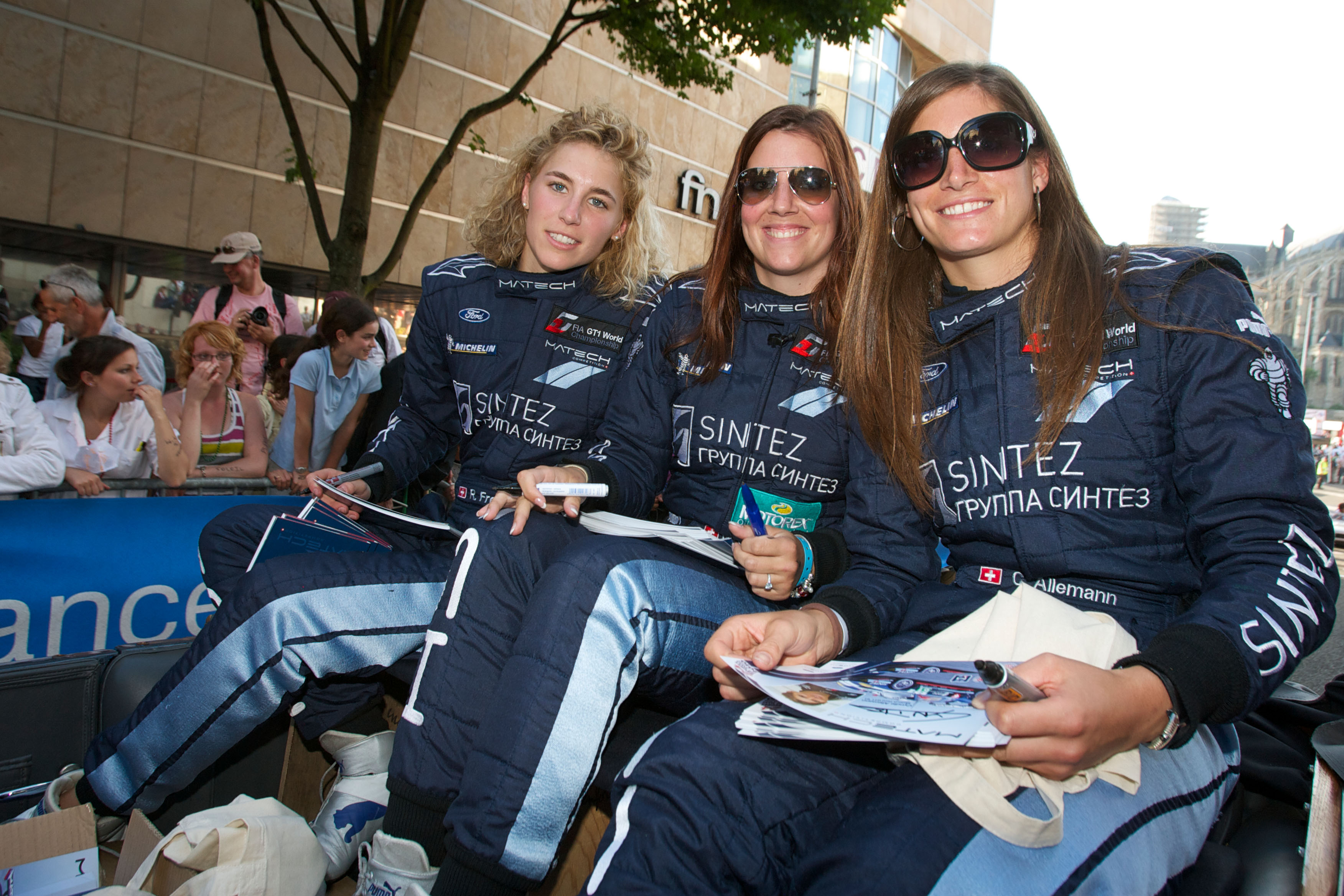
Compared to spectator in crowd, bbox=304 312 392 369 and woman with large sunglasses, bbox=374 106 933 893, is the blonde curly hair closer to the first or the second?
woman with large sunglasses, bbox=374 106 933 893

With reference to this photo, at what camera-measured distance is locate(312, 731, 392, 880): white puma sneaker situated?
7.13 feet

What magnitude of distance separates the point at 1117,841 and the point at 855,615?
628 millimetres

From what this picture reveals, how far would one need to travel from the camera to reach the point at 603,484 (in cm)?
242

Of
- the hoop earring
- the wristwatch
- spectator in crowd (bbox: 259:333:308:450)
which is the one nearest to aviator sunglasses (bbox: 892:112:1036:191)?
the hoop earring

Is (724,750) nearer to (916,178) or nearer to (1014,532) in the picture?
(1014,532)

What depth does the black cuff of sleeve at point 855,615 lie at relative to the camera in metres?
1.79

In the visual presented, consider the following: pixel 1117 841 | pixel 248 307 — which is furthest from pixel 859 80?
pixel 1117 841

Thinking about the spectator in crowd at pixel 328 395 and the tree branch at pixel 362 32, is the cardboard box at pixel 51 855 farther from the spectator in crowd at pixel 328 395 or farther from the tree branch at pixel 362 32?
the tree branch at pixel 362 32

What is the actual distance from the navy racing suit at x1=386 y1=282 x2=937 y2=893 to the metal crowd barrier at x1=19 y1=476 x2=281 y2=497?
2.40 m

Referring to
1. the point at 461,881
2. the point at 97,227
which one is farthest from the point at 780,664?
the point at 97,227

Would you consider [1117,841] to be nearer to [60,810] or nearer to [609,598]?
[609,598]

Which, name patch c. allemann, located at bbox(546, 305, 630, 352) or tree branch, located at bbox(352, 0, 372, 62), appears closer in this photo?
name patch c. allemann, located at bbox(546, 305, 630, 352)

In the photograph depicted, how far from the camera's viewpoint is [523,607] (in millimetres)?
1955

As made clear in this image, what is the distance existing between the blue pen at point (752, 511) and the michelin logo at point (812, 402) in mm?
254
